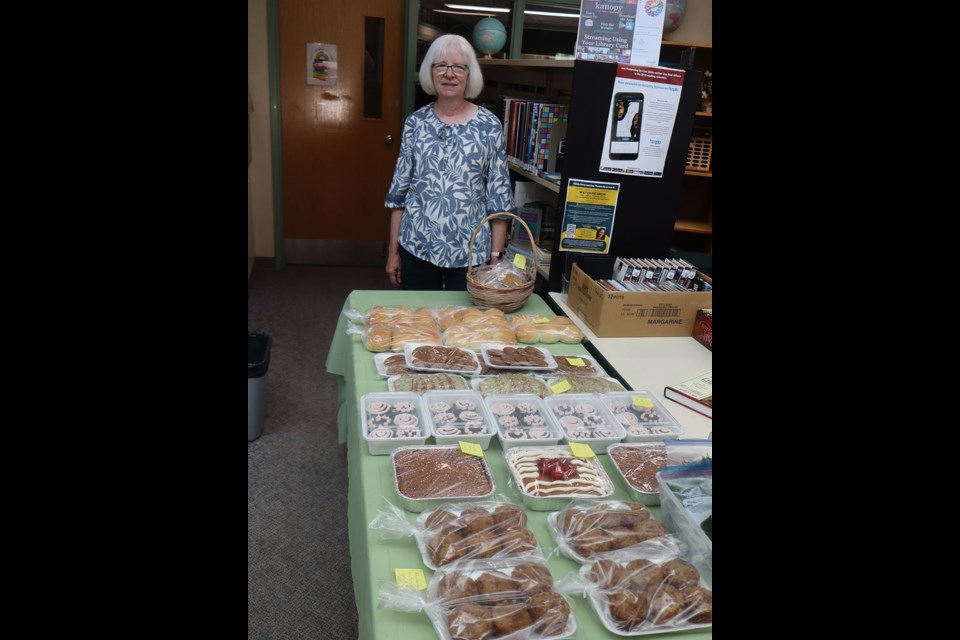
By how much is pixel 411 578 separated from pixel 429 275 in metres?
1.78

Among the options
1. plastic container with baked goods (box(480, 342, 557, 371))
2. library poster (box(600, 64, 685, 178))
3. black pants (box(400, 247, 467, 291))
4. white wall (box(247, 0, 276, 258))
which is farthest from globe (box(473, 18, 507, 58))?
plastic container with baked goods (box(480, 342, 557, 371))

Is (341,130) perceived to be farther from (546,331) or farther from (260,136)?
(546,331)

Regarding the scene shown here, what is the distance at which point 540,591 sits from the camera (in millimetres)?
1063

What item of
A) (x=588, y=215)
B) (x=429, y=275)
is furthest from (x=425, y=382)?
(x=588, y=215)

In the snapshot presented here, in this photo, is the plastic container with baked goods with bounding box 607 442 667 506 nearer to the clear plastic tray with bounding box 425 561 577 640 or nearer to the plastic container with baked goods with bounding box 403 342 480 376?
the clear plastic tray with bounding box 425 561 577 640

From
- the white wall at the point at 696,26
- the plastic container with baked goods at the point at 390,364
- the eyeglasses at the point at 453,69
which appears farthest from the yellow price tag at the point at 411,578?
the white wall at the point at 696,26

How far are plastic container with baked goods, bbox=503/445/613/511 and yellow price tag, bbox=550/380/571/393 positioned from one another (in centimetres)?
32

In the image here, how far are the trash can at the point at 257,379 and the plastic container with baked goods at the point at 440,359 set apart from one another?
42.3 inches

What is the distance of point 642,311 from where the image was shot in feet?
7.39

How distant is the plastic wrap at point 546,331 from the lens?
216 cm

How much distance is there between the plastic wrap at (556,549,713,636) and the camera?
103 cm

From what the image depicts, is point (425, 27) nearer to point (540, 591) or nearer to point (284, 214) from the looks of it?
point (284, 214)
